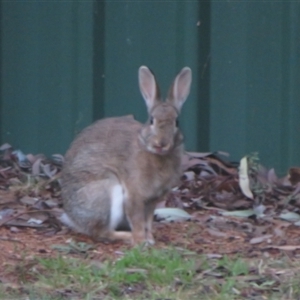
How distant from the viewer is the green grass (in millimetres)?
5137

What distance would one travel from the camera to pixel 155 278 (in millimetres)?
5336

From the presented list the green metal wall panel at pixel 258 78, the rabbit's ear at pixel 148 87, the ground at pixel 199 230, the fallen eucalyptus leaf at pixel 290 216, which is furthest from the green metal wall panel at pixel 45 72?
the fallen eucalyptus leaf at pixel 290 216

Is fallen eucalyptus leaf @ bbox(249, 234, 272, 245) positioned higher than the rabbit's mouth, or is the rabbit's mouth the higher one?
the rabbit's mouth

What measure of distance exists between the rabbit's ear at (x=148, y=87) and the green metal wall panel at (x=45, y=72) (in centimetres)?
166

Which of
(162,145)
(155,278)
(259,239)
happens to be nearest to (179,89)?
(162,145)

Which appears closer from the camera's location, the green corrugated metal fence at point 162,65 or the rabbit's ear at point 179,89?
the rabbit's ear at point 179,89

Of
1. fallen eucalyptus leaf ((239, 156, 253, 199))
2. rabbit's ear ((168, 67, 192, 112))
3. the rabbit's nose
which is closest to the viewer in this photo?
the rabbit's nose

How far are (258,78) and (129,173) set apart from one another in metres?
1.94

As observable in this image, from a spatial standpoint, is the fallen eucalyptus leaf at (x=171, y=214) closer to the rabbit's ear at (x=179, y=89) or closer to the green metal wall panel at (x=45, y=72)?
the rabbit's ear at (x=179, y=89)

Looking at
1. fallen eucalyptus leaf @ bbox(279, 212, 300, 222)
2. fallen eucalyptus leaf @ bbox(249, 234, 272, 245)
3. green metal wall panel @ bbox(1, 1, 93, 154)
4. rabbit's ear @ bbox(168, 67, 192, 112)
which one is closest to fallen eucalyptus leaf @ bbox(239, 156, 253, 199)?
fallen eucalyptus leaf @ bbox(279, 212, 300, 222)

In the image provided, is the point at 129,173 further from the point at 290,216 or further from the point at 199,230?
the point at 290,216

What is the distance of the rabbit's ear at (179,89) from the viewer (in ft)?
20.7

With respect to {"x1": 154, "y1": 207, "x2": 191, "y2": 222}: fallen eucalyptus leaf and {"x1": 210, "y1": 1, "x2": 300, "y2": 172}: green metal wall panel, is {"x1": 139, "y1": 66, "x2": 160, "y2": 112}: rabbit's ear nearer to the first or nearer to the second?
{"x1": 154, "y1": 207, "x2": 191, "y2": 222}: fallen eucalyptus leaf

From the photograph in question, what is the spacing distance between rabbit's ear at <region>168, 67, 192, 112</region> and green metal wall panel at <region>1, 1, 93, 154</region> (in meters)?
1.71
